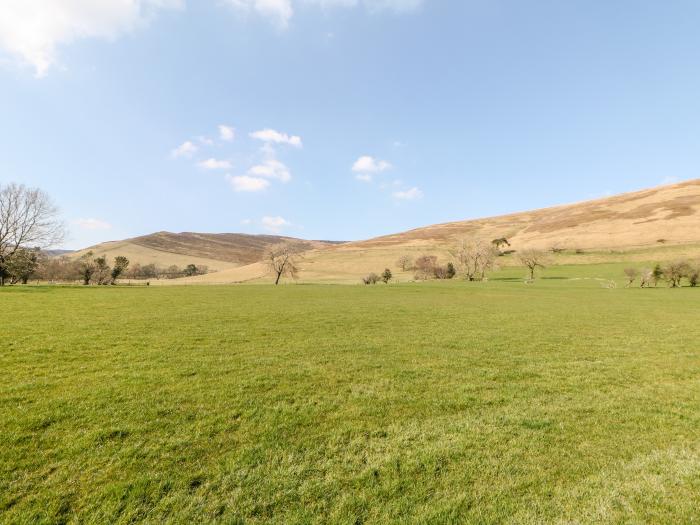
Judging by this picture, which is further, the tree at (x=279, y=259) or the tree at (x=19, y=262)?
the tree at (x=279, y=259)

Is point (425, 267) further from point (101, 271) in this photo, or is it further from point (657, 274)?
point (101, 271)

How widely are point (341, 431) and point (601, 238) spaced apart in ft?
447

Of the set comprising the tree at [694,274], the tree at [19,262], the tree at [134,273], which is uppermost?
the tree at [19,262]

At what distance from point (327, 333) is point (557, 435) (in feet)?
40.2

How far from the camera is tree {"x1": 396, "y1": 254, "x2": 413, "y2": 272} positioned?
108 meters

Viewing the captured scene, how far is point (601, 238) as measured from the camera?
370 ft

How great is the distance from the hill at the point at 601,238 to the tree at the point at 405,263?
2474 mm

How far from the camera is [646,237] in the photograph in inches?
4060

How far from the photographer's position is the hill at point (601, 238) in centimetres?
9412

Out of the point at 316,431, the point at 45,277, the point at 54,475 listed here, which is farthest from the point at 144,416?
the point at 45,277

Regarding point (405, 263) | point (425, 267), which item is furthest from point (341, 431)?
point (405, 263)

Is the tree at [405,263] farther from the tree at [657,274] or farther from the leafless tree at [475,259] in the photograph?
the tree at [657,274]

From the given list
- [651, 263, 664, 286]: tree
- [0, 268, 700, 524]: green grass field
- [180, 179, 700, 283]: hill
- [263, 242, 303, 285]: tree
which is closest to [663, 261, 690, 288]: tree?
[651, 263, 664, 286]: tree

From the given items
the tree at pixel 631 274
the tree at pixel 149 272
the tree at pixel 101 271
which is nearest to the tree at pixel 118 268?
the tree at pixel 101 271
